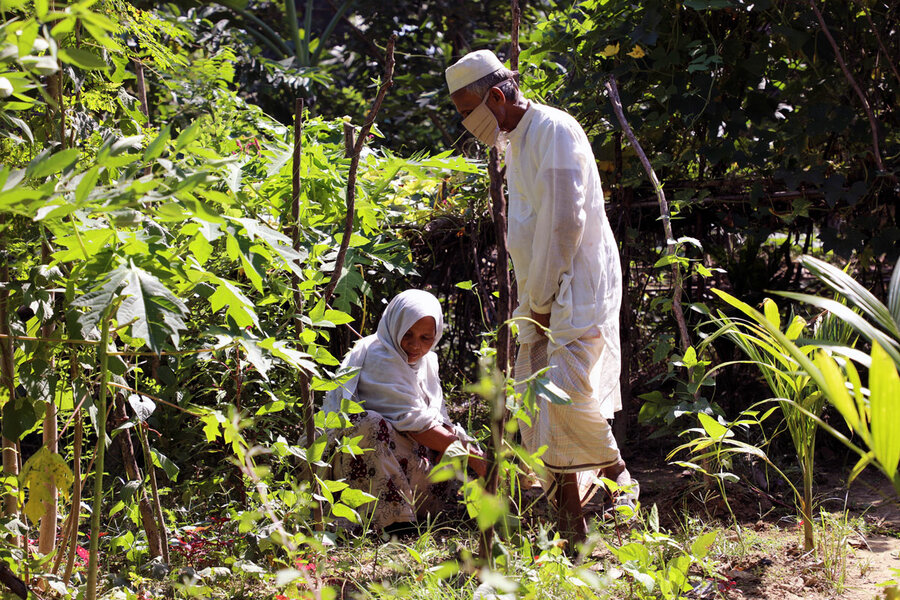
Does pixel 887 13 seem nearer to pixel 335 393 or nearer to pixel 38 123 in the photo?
pixel 335 393

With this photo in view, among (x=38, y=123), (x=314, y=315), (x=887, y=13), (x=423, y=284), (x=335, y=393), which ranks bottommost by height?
(x=335, y=393)

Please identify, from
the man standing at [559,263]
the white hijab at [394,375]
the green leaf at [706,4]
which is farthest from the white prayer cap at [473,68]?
the green leaf at [706,4]

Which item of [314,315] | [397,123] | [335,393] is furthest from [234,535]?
[397,123]

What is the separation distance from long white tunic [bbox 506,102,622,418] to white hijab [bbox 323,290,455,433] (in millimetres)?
645

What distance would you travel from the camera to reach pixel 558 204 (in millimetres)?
2625

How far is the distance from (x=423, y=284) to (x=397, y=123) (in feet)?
14.4

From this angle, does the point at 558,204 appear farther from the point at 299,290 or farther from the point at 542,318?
the point at 299,290

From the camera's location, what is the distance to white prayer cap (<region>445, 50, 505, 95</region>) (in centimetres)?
269

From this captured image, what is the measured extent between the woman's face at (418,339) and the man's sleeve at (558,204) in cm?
78

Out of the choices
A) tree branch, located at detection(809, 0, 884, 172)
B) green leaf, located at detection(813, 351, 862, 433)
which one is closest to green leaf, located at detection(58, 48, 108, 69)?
Answer: green leaf, located at detection(813, 351, 862, 433)

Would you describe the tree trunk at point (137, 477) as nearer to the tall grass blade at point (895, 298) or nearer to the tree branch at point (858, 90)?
the tall grass blade at point (895, 298)

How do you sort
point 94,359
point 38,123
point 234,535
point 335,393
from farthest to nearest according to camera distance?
point 335,393, point 234,535, point 38,123, point 94,359

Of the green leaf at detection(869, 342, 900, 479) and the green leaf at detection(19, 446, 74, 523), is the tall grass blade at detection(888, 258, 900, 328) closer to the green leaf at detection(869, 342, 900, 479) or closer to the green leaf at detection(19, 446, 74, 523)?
the green leaf at detection(869, 342, 900, 479)

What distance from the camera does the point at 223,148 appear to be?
3.10m
